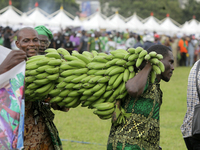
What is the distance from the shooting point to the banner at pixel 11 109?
8.49 ft

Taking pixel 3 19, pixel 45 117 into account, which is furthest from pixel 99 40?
pixel 45 117

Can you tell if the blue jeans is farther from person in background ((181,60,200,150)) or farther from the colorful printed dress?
the colorful printed dress

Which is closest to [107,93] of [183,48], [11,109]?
[11,109]

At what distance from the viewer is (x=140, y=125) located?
3.03 m

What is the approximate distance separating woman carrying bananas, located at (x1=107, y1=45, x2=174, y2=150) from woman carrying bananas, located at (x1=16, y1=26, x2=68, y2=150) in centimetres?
81

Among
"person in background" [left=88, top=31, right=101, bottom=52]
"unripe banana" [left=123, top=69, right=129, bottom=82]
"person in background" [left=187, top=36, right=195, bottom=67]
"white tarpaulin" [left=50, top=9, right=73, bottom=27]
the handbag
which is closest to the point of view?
"unripe banana" [left=123, top=69, right=129, bottom=82]

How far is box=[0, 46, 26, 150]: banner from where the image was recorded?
259 centimetres

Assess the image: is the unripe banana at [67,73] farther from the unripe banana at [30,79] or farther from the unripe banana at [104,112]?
the unripe banana at [104,112]

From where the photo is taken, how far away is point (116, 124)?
10.2 ft

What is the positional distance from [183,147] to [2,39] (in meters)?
13.4

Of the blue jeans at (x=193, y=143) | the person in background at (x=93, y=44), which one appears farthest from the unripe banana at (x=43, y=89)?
the person in background at (x=93, y=44)

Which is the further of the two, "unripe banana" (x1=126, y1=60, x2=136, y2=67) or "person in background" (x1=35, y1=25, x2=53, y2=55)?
"person in background" (x1=35, y1=25, x2=53, y2=55)

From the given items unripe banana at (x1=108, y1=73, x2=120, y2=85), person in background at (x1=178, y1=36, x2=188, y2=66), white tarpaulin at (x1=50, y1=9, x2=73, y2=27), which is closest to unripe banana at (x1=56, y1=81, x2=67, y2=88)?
unripe banana at (x1=108, y1=73, x2=120, y2=85)

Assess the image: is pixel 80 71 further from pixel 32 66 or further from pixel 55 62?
pixel 32 66
